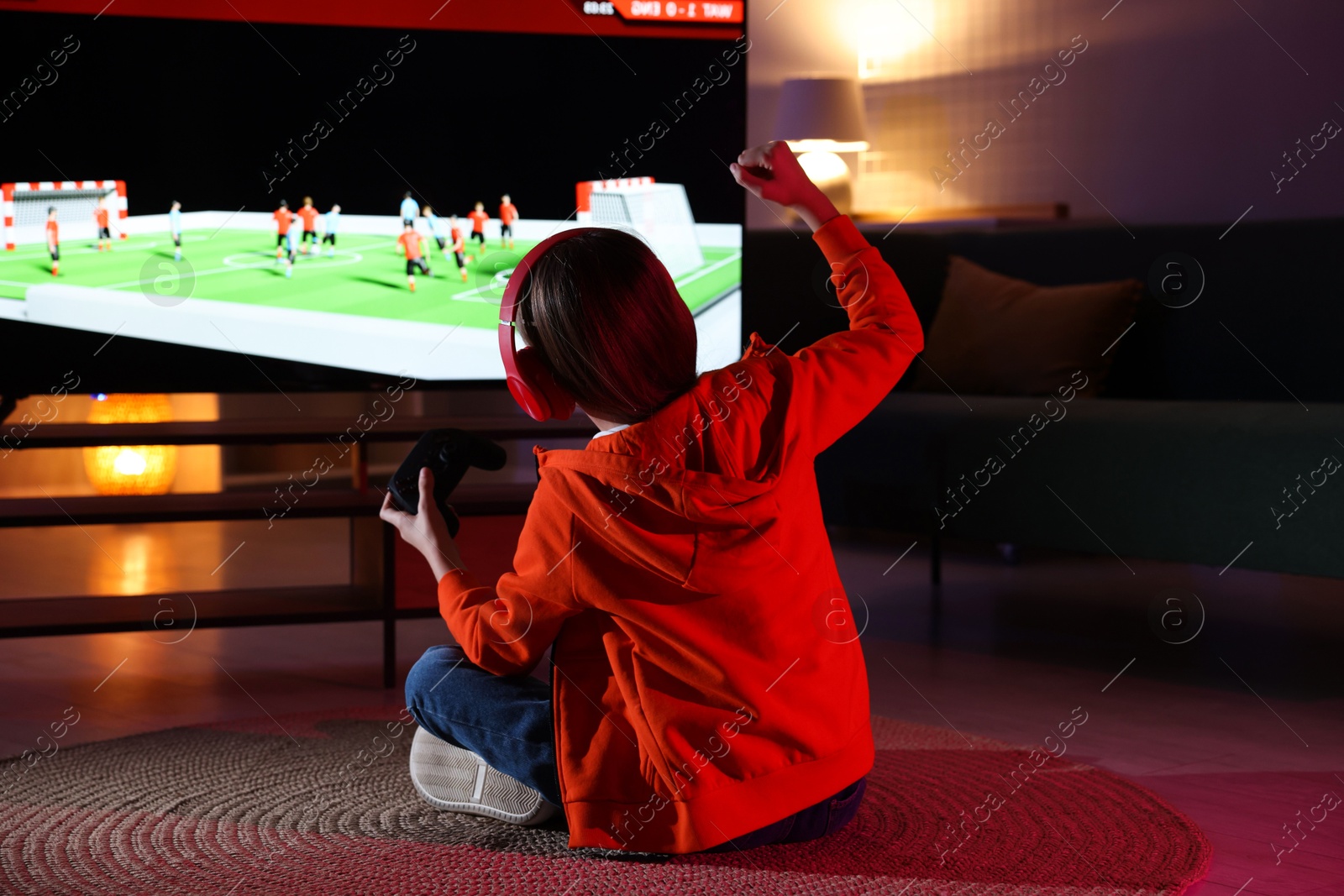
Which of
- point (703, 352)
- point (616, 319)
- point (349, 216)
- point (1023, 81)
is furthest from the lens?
point (1023, 81)

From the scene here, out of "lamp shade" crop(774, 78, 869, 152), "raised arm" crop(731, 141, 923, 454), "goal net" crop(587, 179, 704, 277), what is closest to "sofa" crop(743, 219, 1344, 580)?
"goal net" crop(587, 179, 704, 277)

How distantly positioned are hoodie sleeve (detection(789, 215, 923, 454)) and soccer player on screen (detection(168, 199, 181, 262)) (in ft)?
5.21

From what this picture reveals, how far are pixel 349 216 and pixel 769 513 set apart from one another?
1.63 meters

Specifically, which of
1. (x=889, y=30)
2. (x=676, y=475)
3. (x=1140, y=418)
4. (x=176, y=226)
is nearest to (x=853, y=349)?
(x=676, y=475)

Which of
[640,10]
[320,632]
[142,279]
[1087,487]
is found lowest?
[320,632]

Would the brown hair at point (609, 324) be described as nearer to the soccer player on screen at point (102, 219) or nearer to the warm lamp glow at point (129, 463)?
the soccer player on screen at point (102, 219)

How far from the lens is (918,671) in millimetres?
2396

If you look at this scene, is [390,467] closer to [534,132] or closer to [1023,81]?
[534,132]

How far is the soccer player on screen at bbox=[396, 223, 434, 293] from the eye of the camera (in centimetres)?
260

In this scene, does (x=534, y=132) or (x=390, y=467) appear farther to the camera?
(x=390, y=467)

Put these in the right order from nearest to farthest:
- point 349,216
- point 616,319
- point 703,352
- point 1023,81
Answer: point 616,319
point 349,216
point 703,352
point 1023,81

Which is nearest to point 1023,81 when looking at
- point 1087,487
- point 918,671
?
point 1087,487

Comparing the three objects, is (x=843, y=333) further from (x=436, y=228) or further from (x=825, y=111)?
(x=825, y=111)

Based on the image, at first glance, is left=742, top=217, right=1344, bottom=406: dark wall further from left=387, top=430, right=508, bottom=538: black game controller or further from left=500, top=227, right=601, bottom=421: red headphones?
left=500, top=227, right=601, bottom=421: red headphones
